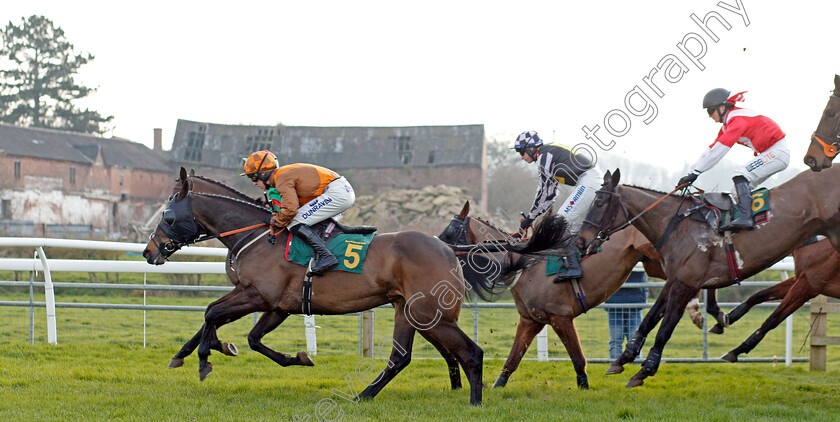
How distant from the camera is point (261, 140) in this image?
46.2m

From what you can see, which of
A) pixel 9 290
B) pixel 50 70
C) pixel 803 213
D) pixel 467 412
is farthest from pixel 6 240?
pixel 50 70

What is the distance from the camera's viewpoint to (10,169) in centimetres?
4100

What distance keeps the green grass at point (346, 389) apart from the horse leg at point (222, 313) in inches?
11.2

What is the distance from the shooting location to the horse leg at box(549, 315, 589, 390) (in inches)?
262

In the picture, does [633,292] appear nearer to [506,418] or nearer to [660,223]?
[660,223]

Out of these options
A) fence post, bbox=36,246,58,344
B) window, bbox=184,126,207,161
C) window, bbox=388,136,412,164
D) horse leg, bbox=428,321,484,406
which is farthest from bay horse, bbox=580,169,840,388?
window, bbox=184,126,207,161

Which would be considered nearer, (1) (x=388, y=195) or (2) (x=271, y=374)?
(2) (x=271, y=374)

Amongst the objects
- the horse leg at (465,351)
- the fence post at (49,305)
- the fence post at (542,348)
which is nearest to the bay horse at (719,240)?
the horse leg at (465,351)

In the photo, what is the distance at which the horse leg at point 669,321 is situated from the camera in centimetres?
593

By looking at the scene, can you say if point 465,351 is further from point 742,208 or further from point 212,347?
point 742,208

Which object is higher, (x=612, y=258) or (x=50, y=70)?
(x=50, y=70)

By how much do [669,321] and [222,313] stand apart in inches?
134

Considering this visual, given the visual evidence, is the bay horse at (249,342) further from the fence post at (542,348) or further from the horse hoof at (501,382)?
the fence post at (542,348)

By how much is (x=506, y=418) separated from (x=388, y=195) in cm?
3159
